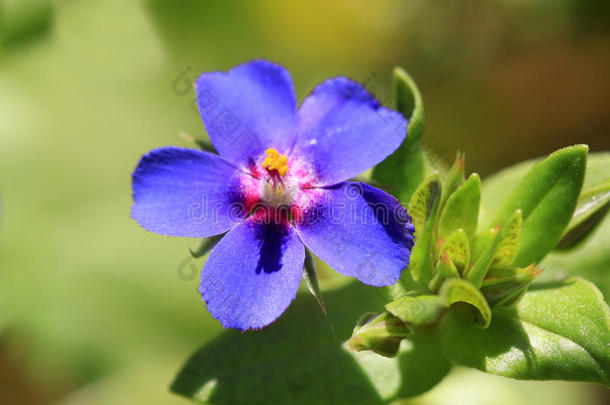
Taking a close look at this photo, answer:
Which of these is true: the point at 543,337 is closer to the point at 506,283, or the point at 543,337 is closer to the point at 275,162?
the point at 506,283

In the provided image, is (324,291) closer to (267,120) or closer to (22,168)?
(267,120)

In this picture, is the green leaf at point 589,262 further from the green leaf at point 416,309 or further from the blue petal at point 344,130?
the blue petal at point 344,130

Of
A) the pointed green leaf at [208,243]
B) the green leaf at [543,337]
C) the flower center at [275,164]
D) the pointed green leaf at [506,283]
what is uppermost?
the flower center at [275,164]

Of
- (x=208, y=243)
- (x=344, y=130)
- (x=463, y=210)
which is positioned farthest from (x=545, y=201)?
(x=208, y=243)

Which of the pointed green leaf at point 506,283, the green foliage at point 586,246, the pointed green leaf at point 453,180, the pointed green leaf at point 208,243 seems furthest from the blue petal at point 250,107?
the green foliage at point 586,246

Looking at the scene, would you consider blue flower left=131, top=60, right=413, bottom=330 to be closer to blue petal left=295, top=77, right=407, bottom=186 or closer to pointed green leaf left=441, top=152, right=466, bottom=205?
blue petal left=295, top=77, right=407, bottom=186

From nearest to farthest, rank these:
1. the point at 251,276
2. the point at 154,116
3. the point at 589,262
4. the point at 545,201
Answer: the point at 251,276 < the point at 545,201 < the point at 589,262 < the point at 154,116
